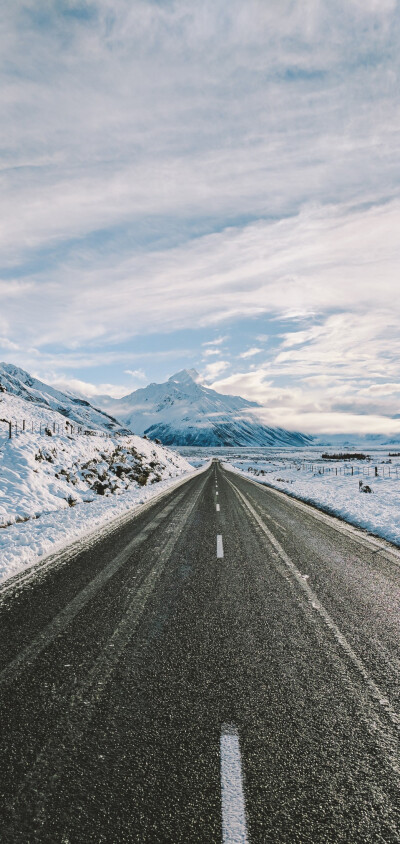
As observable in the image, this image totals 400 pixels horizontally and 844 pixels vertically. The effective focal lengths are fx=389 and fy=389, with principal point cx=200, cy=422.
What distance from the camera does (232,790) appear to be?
7.88 feet

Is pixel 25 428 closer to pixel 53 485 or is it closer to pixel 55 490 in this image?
pixel 53 485

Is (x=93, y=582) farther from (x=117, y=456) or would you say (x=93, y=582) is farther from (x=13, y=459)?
(x=117, y=456)

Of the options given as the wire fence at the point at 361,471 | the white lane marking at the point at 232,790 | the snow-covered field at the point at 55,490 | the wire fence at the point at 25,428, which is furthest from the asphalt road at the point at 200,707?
the wire fence at the point at 361,471

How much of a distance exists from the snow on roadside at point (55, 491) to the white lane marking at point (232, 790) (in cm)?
528

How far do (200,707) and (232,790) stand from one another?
85 centimetres

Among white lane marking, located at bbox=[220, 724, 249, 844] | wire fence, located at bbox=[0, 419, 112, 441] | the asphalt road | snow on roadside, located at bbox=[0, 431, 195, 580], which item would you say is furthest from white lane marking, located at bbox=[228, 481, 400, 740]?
wire fence, located at bbox=[0, 419, 112, 441]

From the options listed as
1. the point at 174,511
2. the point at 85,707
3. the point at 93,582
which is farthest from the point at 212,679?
the point at 174,511

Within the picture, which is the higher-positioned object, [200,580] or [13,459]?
[13,459]

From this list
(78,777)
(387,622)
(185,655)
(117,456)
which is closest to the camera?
(78,777)

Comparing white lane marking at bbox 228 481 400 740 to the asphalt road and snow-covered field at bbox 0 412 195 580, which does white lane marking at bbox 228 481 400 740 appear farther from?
snow-covered field at bbox 0 412 195 580

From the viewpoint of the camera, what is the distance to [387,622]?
16.5 ft

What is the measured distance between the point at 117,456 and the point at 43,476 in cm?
1001

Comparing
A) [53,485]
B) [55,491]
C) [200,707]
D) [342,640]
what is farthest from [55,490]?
[200,707]

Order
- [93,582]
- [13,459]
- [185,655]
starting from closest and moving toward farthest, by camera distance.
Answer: [185,655], [93,582], [13,459]
